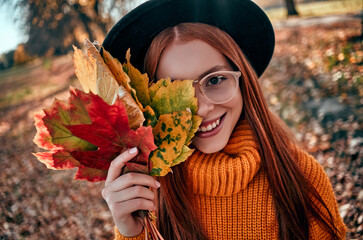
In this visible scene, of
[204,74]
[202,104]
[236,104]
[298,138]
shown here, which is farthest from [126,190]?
[298,138]

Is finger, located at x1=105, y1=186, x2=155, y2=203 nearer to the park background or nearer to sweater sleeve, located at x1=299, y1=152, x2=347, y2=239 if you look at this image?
sweater sleeve, located at x1=299, y1=152, x2=347, y2=239

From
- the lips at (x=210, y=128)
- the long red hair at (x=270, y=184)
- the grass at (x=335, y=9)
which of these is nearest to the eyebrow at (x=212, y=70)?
the long red hair at (x=270, y=184)

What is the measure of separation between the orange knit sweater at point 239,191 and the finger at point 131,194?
523mm

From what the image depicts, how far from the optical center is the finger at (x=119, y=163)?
860mm

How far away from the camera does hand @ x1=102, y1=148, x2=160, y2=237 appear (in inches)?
36.4

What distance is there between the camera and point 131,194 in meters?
0.97

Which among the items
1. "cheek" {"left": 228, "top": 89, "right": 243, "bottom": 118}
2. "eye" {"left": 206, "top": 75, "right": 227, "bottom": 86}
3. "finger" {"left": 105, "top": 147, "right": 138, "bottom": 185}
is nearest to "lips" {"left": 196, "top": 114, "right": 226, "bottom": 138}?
"cheek" {"left": 228, "top": 89, "right": 243, "bottom": 118}

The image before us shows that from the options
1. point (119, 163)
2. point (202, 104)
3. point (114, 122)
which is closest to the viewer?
point (114, 122)

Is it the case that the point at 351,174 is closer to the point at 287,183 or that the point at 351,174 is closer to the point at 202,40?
the point at 287,183

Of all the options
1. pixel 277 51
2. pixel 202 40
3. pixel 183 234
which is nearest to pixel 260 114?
pixel 202 40

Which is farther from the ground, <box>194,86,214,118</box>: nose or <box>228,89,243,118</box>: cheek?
<box>194,86,214,118</box>: nose

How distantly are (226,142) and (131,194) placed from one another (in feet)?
2.43

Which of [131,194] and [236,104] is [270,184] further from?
[131,194]

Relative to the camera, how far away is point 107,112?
763mm
